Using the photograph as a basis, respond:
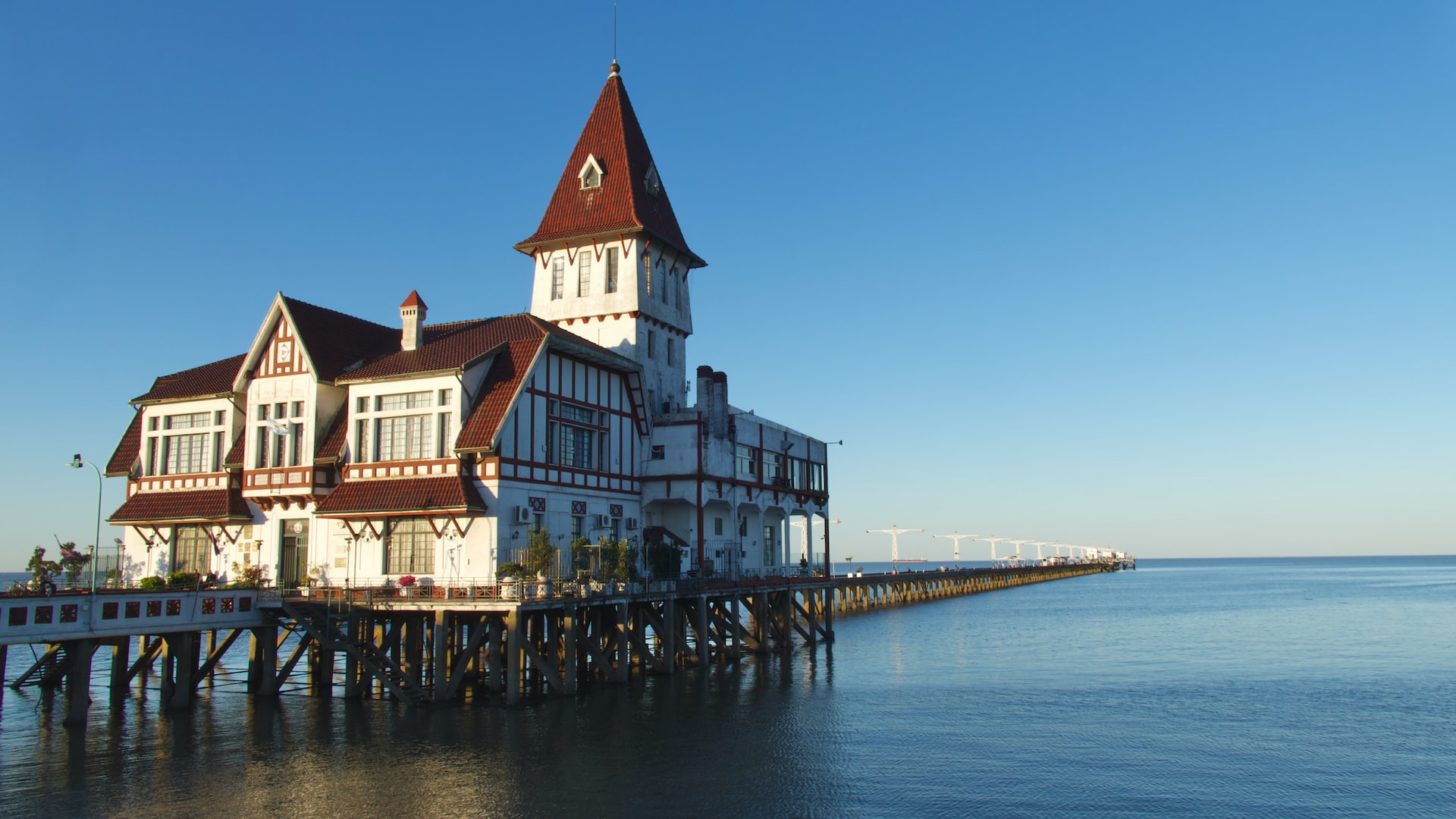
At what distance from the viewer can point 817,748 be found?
31.8 meters

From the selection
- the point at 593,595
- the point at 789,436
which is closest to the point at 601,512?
the point at 593,595

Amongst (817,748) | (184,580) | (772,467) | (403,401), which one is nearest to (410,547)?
(403,401)

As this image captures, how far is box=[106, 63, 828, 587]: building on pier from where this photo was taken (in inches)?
1574

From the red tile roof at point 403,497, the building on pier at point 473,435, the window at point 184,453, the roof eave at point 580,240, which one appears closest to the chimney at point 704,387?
the building on pier at point 473,435

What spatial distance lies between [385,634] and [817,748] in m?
16.5

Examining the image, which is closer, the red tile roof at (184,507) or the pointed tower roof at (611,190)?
the red tile roof at (184,507)

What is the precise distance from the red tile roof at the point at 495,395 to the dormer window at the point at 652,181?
17.4 meters

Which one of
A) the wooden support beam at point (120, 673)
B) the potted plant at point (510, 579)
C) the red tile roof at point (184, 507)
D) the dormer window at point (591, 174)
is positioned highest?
the dormer window at point (591, 174)

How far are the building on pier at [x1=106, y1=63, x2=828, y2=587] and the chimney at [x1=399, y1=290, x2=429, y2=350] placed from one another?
0.09 m

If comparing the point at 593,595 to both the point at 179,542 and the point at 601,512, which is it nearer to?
the point at 601,512

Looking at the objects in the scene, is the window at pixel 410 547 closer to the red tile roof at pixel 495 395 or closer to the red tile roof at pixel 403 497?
the red tile roof at pixel 403 497

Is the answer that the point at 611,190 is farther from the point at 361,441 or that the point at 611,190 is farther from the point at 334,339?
the point at 361,441

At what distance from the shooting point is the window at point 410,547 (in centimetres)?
4034

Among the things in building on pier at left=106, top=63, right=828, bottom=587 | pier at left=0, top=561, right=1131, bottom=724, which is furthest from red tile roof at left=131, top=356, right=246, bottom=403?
pier at left=0, top=561, right=1131, bottom=724
